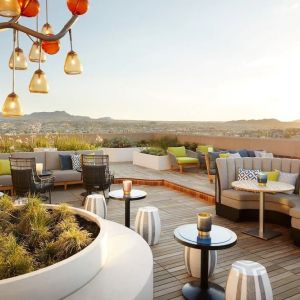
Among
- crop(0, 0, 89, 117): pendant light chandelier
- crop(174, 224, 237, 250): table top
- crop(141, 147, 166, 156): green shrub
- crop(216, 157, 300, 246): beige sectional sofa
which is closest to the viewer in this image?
crop(0, 0, 89, 117): pendant light chandelier

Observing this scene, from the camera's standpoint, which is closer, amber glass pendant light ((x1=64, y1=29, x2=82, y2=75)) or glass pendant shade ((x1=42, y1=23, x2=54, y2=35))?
amber glass pendant light ((x1=64, y1=29, x2=82, y2=75))

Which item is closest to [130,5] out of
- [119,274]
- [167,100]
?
[167,100]

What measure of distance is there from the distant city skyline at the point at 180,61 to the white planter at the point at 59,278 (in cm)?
604

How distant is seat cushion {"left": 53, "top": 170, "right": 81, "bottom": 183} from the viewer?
8156mm

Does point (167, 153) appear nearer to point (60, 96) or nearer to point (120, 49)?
point (120, 49)

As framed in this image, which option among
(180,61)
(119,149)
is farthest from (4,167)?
(180,61)

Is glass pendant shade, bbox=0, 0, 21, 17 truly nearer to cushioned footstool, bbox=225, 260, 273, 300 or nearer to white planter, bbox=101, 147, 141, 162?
cushioned footstool, bbox=225, 260, 273, 300

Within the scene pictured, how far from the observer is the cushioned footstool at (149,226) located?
4367 millimetres

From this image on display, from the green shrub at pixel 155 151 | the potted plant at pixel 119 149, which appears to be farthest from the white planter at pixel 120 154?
the green shrub at pixel 155 151

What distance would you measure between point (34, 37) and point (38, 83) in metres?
0.48

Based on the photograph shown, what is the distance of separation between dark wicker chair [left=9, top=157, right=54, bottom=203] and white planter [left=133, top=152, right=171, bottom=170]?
17.0ft

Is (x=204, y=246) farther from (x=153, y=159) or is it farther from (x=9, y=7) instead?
(x=153, y=159)

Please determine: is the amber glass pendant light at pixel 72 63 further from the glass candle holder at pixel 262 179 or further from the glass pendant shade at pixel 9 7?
the glass candle holder at pixel 262 179

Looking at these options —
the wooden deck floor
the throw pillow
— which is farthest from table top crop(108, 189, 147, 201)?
the throw pillow
